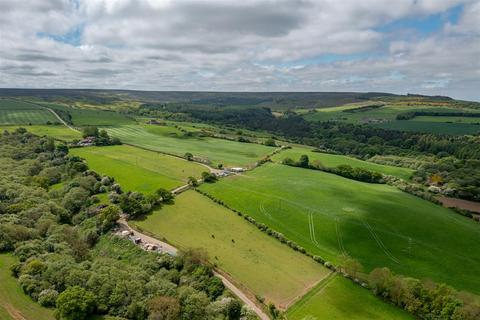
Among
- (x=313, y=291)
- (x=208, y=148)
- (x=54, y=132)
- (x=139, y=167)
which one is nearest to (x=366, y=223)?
(x=313, y=291)

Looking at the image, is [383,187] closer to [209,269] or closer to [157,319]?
[209,269]

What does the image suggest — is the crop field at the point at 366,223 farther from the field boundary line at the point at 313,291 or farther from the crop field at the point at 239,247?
the field boundary line at the point at 313,291

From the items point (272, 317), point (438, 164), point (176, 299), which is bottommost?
point (272, 317)

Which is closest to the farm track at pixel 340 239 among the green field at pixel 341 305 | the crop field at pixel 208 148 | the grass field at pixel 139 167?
the green field at pixel 341 305

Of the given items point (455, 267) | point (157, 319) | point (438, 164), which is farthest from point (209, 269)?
point (438, 164)

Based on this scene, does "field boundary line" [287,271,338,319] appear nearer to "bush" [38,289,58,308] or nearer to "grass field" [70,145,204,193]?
"bush" [38,289,58,308]

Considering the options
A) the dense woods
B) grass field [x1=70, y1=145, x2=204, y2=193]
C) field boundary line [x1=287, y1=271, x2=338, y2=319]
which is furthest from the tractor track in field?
grass field [x1=70, y1=145, x2=204, y2=193]

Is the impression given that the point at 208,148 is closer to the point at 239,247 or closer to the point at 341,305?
the point at 239,247
